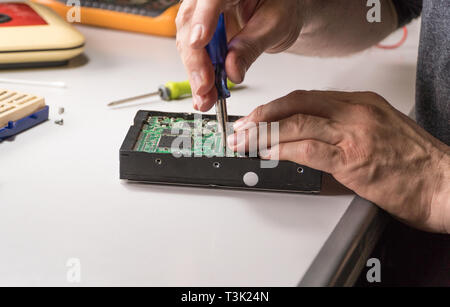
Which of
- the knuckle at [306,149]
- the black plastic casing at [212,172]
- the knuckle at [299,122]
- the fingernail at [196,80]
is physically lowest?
the black plastic casing at [212,172]

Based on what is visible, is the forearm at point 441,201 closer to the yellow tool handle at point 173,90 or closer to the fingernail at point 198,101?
the fingernail at point 198,101

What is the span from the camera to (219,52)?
69cm

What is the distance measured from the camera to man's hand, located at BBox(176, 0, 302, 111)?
66 centimetres

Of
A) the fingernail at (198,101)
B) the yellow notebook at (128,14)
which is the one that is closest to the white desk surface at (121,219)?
the fingernail at (198,101)

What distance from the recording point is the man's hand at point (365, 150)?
2.38 ft

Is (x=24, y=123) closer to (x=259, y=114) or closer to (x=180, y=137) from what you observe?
(x=180, y=137)

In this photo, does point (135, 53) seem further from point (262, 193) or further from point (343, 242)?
point (343, 242)

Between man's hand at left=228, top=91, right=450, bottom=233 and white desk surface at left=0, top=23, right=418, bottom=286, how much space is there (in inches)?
1.9

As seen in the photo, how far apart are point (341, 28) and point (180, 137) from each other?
1.61 feet

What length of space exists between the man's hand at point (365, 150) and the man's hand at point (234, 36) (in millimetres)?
73

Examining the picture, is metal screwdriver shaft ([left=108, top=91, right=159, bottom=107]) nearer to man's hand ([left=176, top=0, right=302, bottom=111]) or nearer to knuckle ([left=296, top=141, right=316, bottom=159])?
man's hand ([left=176, top=0, right=302, bottom=111])

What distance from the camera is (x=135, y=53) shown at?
1238mm
